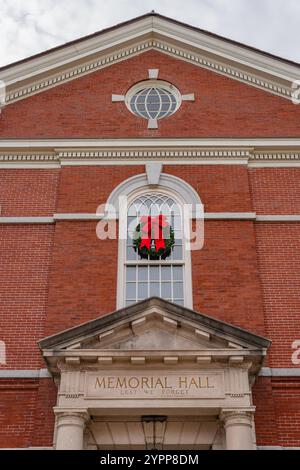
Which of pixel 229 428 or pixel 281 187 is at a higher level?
pixel 281 187

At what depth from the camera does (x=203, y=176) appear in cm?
1403

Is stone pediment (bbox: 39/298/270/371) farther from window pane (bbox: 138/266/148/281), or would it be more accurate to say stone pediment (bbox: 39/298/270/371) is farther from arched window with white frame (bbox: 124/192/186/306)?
window pane (bbox: 138/266/148/281)

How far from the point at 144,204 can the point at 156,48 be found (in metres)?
5.18

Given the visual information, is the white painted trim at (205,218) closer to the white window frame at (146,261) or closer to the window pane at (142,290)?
the white window frame at (146,261)

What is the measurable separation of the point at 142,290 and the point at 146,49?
738cm

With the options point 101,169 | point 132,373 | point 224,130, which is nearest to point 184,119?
point 224,130

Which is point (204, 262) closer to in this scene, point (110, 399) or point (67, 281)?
point (67, 281)

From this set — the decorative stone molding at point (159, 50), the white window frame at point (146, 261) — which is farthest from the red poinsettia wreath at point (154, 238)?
the decorative stone molding at point (159, 50)

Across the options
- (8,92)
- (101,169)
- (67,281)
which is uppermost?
(8,92)

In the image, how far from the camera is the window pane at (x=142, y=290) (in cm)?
1252

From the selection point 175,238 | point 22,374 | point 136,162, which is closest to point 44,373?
point 22,374

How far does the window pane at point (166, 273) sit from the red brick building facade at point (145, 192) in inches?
4.0

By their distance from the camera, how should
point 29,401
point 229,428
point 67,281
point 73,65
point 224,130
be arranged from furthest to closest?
point 73,65 < point 224,130 < point 67,281 < point 29,401 < point 229,428

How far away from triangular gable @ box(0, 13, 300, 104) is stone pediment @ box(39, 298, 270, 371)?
746 cm
